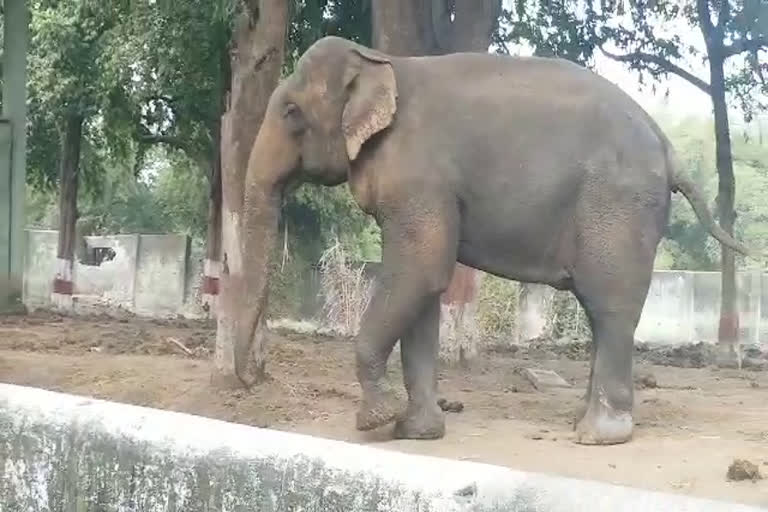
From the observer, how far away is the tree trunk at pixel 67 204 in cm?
1595

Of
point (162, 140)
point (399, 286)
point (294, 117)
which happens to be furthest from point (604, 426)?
point (162, 140)

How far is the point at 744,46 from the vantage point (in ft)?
40.8

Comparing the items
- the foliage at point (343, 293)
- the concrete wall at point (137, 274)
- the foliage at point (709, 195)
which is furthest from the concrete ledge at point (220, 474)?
the foliage at point (709, 195)

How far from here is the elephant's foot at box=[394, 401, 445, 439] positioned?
5773 millimetres

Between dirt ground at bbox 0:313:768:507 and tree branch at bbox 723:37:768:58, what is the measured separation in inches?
138

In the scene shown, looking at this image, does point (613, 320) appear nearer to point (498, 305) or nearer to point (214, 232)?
point (214, 232)

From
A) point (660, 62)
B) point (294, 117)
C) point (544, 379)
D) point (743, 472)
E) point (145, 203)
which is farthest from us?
point (145, 203)

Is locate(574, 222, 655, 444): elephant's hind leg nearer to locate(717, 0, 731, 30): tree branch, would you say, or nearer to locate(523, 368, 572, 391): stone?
locate(523, 368, 572, 391): stone

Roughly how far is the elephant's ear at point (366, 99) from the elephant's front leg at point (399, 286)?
0.43m

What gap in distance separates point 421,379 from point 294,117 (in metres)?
1.52

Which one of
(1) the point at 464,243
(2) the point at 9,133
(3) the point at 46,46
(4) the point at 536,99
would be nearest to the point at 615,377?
(1) the point at 464,243

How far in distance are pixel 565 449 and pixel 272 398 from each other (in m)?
2.20

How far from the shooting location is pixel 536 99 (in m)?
5.74

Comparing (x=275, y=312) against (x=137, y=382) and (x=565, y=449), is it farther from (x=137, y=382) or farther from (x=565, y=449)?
(x=565, y=449)
